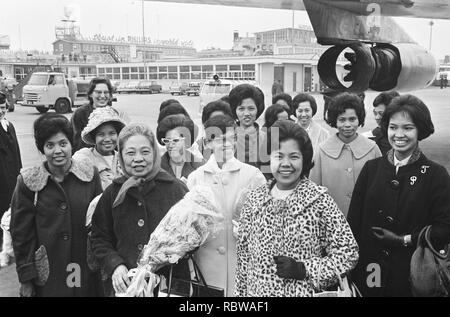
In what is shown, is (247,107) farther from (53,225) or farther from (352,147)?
(53,225)

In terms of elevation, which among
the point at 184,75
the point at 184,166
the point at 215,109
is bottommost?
the point at 184,166

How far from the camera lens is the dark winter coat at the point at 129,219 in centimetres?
267

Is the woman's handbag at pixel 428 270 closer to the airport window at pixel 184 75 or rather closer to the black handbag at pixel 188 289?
the black handbag at pixel 188 289

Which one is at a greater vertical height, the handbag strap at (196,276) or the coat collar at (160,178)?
the coat collar at (160,178)

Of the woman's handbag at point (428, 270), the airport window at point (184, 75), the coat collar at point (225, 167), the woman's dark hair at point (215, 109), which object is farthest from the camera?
the airport window at point (184, 75)

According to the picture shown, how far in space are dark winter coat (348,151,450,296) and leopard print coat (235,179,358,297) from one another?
0.73 metres

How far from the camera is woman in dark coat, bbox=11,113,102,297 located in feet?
9.59

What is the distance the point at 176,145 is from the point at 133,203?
115 cm

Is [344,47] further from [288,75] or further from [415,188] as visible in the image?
[288,75]

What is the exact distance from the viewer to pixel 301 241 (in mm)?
2314

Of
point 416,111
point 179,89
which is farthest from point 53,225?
point 179,89

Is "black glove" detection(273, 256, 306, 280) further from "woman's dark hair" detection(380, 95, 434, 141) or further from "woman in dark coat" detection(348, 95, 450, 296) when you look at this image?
"woman's dark hair" detection(380, 95, 434, 141)

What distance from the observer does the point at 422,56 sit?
6.50 m

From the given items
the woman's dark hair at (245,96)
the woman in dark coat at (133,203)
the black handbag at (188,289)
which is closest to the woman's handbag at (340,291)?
the black handbag at (188,289)
